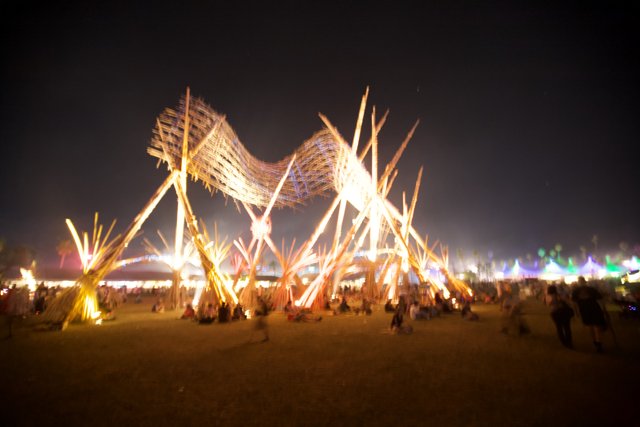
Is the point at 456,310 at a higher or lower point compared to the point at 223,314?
lower

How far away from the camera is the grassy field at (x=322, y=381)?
3.78 m

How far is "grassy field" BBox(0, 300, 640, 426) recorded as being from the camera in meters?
3.78

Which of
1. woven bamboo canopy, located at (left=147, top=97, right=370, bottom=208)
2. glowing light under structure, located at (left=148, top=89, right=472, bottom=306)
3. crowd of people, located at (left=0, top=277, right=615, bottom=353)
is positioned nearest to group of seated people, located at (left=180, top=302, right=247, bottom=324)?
crowd of people, located at (left=0, top=277, right=615, bottom=353)

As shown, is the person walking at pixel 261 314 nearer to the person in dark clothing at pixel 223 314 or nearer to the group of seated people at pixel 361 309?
the person in dark clothing at pixel 223 314

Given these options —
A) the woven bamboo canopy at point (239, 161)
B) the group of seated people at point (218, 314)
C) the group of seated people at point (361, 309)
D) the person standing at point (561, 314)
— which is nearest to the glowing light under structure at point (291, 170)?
the woven bamboo canopy at point (239, 161)

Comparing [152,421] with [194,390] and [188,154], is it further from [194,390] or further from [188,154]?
[188,154]

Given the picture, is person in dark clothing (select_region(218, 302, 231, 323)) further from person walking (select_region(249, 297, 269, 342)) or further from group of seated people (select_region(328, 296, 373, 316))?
group of seated people (select_region(328, 296, 373, 316))

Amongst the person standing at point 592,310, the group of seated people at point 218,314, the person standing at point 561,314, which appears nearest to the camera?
the person standing at point 592,310

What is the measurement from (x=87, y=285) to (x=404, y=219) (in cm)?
1499

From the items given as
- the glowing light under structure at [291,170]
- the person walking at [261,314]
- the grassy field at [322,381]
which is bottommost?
the grassy field at [322,381]

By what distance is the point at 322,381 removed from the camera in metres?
5.06

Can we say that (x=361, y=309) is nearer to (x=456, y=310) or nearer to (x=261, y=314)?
(x=456, y=310)

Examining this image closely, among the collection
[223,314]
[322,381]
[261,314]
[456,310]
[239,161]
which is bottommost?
[322,381]

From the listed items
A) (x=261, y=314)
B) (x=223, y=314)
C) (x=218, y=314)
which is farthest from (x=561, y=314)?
(x=218, y=314)
